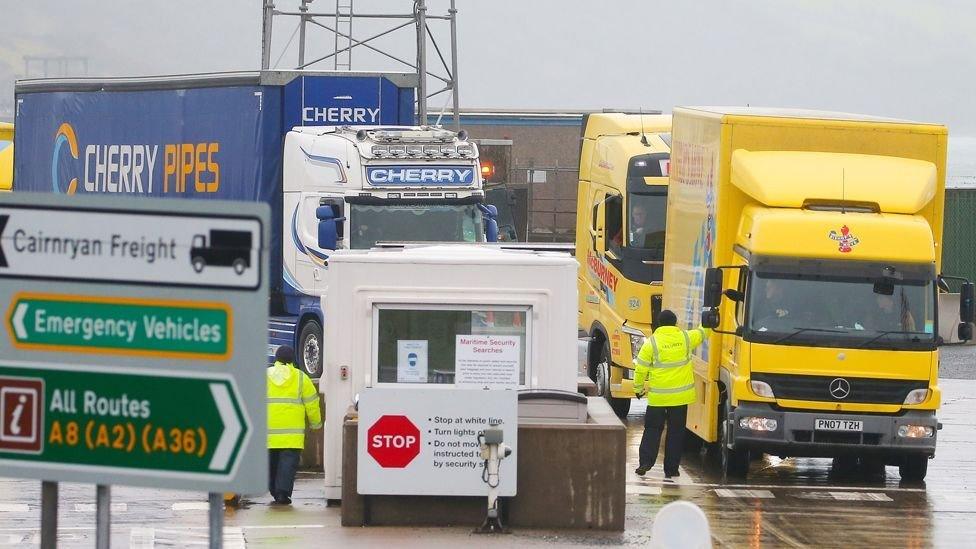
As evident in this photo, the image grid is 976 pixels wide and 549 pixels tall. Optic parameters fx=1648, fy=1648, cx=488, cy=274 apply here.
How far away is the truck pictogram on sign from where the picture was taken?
16.8 ft

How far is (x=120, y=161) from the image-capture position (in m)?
25.6

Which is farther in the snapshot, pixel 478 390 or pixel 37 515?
pixel 37 515

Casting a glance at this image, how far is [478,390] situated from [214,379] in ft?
26.0

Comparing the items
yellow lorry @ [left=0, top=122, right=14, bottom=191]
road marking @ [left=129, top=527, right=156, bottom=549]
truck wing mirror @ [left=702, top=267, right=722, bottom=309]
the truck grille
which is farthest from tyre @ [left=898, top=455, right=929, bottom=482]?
yellow lorry @ [left=0, top=122, right=14, bottom=191]

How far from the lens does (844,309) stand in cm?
1612

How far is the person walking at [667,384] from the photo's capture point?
16.7m

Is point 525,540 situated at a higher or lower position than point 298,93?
lower

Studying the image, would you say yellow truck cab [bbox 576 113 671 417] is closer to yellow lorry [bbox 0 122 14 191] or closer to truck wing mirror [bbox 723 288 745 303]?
truck wing mirror [bbox 723 288 745 303]

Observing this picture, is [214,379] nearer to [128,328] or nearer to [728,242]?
[128,328]

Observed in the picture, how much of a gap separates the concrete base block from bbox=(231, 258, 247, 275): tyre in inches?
322

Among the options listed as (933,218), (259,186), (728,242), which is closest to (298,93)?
(259,186)

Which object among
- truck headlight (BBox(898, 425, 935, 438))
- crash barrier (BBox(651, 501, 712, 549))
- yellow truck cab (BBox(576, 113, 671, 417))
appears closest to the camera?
crash barrier (BBox(651, 501, 712, 549))

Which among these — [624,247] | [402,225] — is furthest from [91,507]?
[624,247]

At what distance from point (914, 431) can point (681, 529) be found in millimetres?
6831
